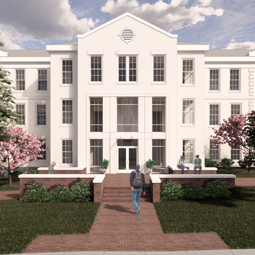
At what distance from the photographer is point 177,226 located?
33.1 ft

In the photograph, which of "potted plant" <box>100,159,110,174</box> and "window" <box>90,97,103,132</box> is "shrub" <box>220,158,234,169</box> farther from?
"window" <box>90,97,103,132</box>

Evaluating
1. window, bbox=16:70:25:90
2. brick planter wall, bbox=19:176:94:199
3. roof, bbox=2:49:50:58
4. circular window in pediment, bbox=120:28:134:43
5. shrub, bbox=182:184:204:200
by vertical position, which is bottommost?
shrub, bbox=182:184:204:200

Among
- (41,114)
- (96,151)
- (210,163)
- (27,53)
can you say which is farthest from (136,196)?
(27,53)

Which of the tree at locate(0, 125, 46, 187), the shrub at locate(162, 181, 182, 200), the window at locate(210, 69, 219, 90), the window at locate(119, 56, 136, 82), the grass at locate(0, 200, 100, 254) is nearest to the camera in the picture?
the grass at locate(0, 200, 100, 254)

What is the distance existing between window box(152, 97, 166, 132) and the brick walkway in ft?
42.1

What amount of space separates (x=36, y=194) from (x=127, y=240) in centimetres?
773

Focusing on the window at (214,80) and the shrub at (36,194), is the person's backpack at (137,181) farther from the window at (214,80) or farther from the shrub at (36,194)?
the window at (214,80)

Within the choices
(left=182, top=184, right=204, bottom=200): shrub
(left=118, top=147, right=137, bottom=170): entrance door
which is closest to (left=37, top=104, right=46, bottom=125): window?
(left=118, top=147, right=137, bottom=170): entrance door

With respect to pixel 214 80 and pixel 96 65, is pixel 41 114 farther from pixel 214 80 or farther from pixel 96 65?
pixel 214 80

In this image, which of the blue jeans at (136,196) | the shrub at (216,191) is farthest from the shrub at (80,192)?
the shrub at (216,191)

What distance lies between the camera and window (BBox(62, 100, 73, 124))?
23.7 metres

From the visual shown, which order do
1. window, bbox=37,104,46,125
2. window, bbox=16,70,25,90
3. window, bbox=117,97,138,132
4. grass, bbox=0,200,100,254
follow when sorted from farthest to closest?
window, bbox=16,70,25,90 < window, bbox=37,104,46,125 < window, bbox=117,97,138,132 < grass, bbox=0,200,100,254

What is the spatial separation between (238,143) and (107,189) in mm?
16022

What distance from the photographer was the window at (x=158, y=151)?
22922 millimetres
